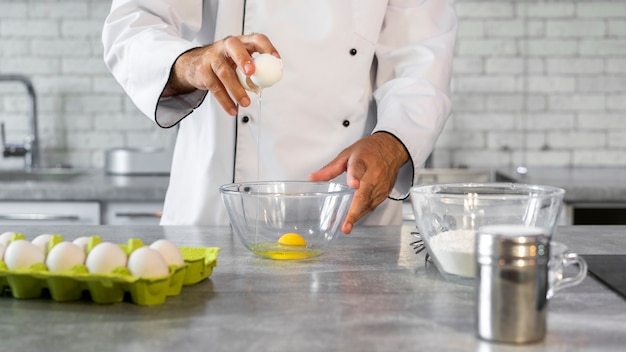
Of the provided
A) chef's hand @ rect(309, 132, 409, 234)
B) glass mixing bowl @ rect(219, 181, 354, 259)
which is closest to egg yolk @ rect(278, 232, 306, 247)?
glass mixing bowl @ rect(219, 181, 354, 259)

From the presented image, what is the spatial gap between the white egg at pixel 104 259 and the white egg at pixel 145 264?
16 millimetres

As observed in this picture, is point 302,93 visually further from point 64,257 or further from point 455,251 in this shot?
point 64,257

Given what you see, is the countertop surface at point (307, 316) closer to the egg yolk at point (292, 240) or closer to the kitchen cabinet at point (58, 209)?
the egg yolk at point (292, 240)

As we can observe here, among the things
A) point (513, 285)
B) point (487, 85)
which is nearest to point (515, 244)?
point (513, 285)

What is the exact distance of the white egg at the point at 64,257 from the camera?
3.84ft

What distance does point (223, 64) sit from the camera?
61.2 inches

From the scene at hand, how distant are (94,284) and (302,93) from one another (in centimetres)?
106

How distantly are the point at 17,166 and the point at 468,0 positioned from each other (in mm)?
2207

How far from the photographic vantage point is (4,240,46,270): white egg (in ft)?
3.92

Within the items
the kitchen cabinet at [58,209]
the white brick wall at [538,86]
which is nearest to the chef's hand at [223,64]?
the kitchen cabinet at [58,209]

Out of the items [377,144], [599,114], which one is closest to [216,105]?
[377,144]

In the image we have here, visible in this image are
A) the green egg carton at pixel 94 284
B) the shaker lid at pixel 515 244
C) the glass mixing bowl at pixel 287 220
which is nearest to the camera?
the shaker lid at pixel 515 244

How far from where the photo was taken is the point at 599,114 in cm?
397

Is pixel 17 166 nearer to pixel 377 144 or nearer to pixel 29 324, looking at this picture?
pixel 377 144
